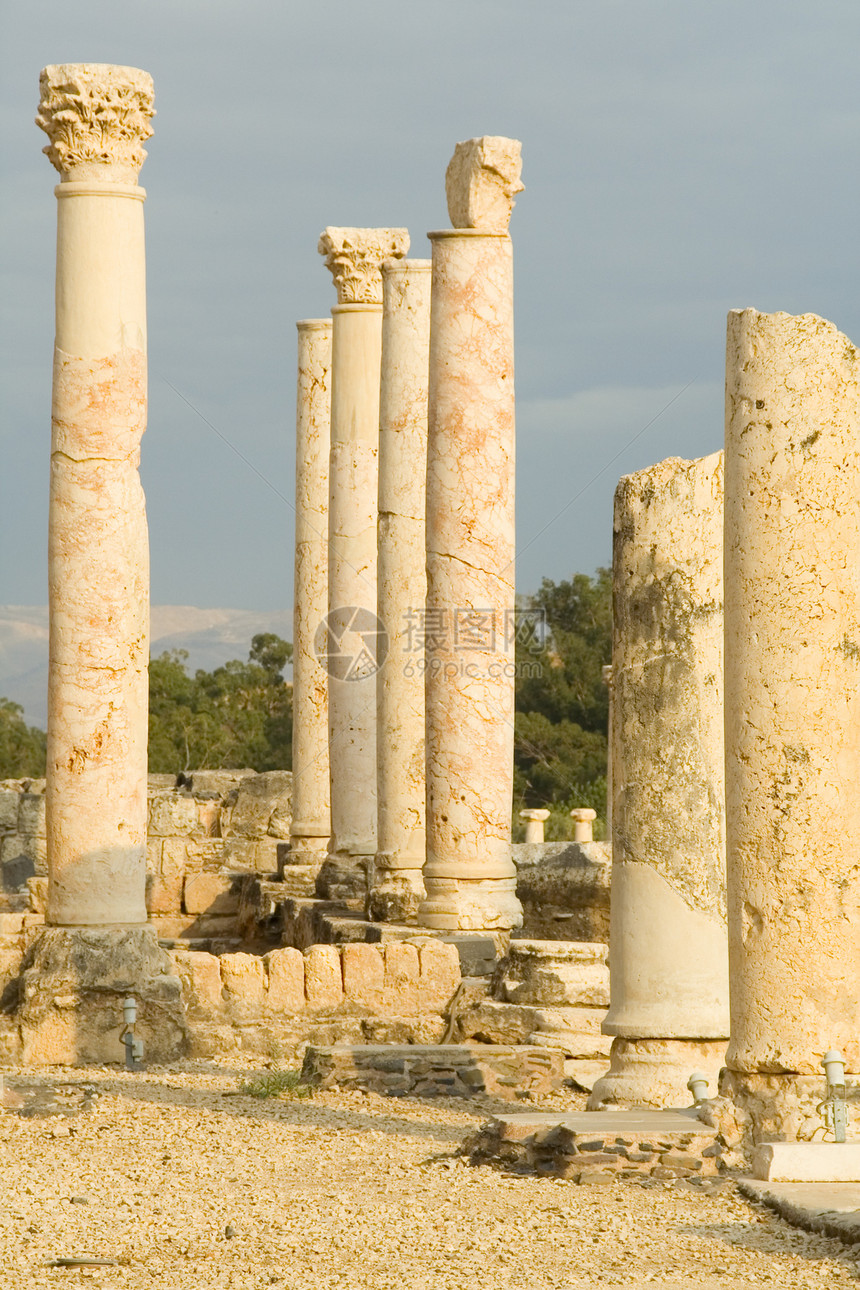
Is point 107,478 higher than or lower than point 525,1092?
higher

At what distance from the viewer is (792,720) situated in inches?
361

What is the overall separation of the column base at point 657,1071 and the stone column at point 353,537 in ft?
33.4

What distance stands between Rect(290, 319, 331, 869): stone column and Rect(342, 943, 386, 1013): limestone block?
9.24 metres

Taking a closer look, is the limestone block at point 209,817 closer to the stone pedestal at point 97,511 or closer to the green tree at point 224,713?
the stone pedestal at point 97,511

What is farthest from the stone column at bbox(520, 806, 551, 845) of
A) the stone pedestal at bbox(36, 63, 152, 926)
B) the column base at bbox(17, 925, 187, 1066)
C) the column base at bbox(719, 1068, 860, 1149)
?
the column base at bbox(719, 1068, 860, 1149)

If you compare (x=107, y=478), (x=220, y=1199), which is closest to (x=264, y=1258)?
(x=220, y=1199)

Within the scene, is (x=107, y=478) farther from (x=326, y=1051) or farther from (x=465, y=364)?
(x=326, y=1051)

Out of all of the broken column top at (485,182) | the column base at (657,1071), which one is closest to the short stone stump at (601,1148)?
the column base at (657,1071)

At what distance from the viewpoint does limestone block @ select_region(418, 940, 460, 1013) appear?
15211 mm

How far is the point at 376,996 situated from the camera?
15.1 meters

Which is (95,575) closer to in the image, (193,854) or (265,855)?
(193,854)

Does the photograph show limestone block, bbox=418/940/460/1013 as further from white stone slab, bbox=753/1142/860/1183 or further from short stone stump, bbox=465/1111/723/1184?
white stone slab, bbox=753/1142/860/1183

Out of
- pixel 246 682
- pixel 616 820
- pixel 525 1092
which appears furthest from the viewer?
pixel 246 682

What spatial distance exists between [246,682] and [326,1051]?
56.0 meters
